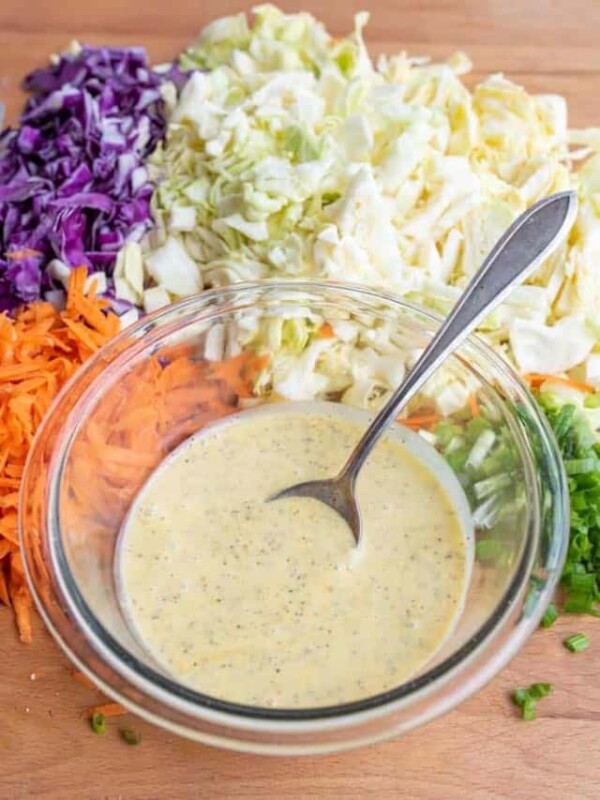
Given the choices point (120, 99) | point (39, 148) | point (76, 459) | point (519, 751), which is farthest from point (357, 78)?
point (519, 751)

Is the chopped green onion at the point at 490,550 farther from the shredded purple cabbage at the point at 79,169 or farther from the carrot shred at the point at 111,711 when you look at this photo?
the shredded purple cabbage at the point at 79,169

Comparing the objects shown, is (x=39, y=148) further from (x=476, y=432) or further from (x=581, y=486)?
(x=581, y=486)

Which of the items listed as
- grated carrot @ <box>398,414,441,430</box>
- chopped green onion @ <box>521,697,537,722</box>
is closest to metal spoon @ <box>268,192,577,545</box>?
grated carrot @ <box>398,414,441,430</box>

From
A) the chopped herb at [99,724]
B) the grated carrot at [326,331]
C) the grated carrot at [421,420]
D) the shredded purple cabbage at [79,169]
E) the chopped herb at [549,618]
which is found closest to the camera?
the chopped herb at [99,724]

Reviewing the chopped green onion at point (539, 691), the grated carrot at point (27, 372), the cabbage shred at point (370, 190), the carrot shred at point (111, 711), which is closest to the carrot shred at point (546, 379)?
the cabbage shred at point (370, 190)

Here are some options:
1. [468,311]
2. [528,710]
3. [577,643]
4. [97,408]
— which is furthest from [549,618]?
[97,408]

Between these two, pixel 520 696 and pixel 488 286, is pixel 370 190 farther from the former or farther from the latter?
pixel 520 696

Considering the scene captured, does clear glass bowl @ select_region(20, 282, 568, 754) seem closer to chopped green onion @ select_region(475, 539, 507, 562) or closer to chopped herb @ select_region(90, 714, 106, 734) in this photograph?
chopped green onion @ select_region(475, 539, 507, 562)
